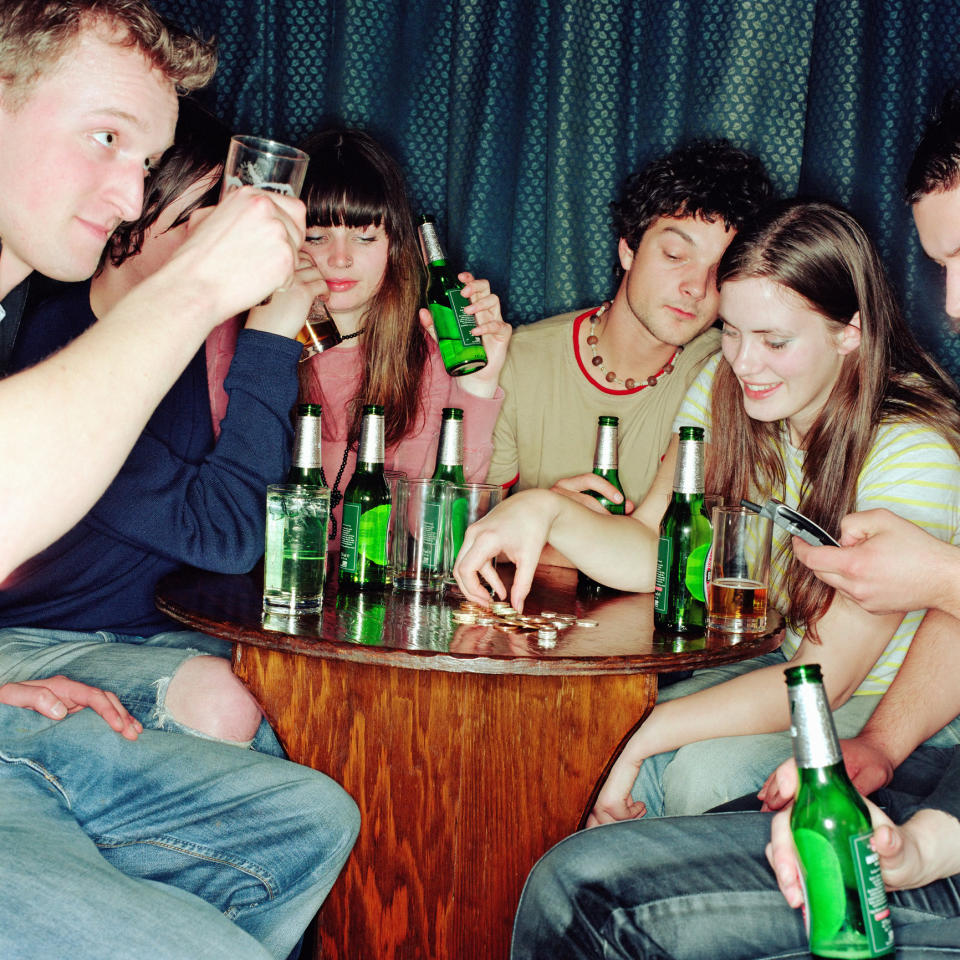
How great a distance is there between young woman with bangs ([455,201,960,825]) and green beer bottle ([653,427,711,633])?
19 centimetres

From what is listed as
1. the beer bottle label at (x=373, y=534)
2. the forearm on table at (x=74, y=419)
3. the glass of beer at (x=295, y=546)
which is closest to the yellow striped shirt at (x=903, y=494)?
the beer bottle label at (x=373, y=534)

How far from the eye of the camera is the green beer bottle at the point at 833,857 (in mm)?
861

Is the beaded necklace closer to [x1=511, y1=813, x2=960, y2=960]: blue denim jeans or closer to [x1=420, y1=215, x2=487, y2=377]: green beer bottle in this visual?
[x1=420, y1=215, x2=487, y2=377]: green beer bottle

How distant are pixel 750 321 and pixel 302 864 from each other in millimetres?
1111

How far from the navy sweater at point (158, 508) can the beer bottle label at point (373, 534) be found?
15 centimetres

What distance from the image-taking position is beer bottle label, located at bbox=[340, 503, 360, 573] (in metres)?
1.58

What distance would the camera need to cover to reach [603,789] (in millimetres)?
1598

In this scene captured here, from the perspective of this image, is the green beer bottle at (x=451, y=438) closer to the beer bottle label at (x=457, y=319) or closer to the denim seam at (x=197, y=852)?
the beer bottle label at (x=457, y=319)

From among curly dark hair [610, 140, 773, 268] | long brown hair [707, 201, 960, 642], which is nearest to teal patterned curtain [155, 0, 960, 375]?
curly dark hair [610, 140, 773, 268]

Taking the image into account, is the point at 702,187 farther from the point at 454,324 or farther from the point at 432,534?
the point at 432,534

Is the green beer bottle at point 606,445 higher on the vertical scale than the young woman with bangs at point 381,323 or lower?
lower

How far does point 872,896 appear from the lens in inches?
34.0

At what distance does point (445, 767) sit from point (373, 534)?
0.38 meters

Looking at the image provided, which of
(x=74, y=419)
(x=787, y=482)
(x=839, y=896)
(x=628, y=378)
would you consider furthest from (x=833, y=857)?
(x=628, y=378)
